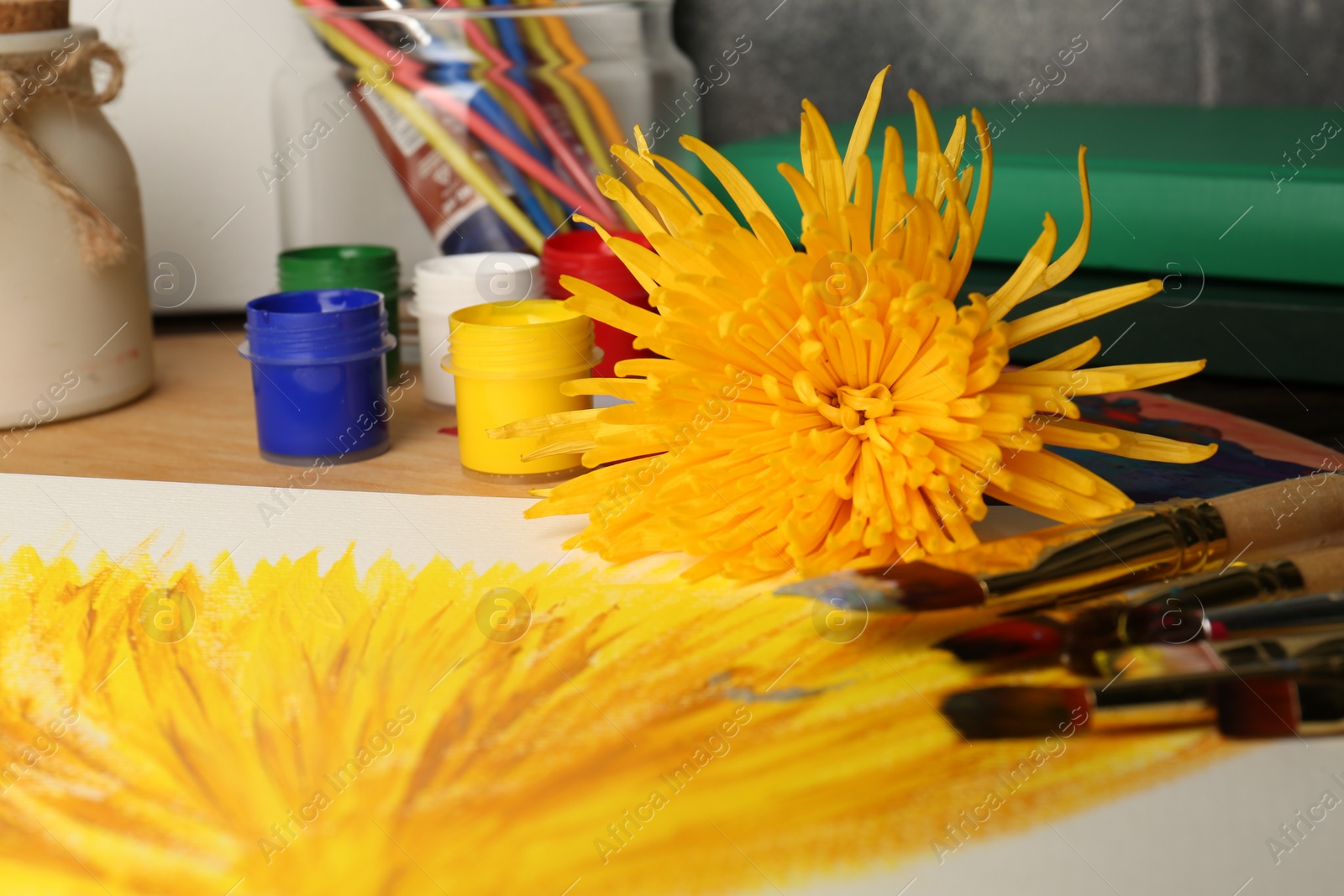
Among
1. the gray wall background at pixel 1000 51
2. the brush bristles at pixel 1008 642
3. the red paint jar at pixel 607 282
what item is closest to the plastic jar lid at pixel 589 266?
the red paint jar at pixel 607 282

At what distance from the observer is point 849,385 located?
556 millimetres

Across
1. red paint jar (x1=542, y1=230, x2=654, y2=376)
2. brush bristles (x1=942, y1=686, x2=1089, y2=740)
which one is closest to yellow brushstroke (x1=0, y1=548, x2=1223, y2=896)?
brush bristles (x1=942, y1=686, x2=1089, y2=740)

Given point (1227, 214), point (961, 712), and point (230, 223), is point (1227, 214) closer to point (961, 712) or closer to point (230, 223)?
point (961, 712)

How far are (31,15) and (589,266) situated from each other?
362 millimetres

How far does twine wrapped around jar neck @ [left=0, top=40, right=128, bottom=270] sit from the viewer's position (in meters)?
0.75

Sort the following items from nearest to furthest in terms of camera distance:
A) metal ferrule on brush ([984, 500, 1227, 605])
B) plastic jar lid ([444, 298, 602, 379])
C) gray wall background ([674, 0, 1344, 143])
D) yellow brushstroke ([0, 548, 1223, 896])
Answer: yellow brushstroke ([0, 548, 1223, 896])
metal ferrule on brush ([984, 500, 1227, 605])
plastic jar lid ([444, 298, 602, 379])
gray wall background ([674, 0, 1344, 143])

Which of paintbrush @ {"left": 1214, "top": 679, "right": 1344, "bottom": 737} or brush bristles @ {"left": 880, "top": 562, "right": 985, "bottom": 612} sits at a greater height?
brush bristles @ {"left": 880, "top": 562, "right": 985, "bottom": 612}

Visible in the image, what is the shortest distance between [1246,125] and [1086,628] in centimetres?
74

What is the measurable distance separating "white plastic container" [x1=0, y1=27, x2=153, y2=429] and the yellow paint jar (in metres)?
0.25

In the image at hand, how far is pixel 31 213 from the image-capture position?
0.76 m

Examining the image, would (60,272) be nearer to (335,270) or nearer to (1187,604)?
(335,270)

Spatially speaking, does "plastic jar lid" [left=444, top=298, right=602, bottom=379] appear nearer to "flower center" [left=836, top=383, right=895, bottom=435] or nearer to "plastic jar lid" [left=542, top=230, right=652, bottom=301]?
"plastic jar lid" [left=542, top=230, right=652, bottom=301]

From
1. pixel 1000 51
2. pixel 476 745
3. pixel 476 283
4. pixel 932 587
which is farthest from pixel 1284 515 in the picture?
pixel 1000 51

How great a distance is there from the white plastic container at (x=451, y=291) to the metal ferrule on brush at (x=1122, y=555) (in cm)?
40
